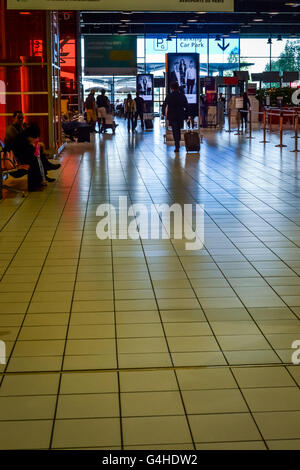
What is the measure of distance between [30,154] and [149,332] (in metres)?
7.01

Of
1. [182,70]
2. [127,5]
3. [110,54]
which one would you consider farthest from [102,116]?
[127,5]

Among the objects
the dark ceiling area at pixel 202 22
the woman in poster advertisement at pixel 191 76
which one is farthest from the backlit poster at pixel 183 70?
the dark ceiling area at pixel 202 22

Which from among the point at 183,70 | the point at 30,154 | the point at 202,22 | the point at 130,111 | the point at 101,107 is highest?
the point at 202,22

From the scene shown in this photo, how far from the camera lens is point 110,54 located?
118 ft

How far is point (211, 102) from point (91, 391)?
89.6 feet

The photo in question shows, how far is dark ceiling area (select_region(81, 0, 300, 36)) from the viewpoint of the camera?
3428cm

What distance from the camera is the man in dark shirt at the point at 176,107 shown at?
18.0 m

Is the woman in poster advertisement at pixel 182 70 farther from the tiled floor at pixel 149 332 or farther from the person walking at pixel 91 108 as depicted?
the tiled floor at pixel 149 332

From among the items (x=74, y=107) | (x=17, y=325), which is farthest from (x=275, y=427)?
(x=74, y=107)

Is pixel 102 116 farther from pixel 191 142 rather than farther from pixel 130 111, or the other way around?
pixel 191 142

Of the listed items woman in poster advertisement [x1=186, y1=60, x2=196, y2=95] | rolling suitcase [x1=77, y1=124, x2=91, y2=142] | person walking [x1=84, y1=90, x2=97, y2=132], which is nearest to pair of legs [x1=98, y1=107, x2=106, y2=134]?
person walking [x1=84, y1=90, x2=97, y2=132]

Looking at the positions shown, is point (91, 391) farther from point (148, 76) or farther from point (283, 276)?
point (148, 76)

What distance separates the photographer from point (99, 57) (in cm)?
3603

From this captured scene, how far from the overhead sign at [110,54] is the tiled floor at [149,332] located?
26.9 m
